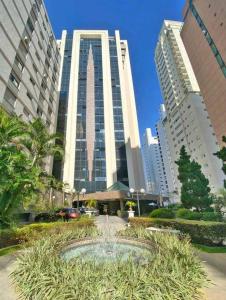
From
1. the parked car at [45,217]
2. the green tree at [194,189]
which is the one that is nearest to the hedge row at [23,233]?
the parked car at [45,217]

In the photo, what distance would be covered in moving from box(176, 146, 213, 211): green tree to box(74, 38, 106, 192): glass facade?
21.2 m

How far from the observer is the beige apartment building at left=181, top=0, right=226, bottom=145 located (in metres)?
32.4

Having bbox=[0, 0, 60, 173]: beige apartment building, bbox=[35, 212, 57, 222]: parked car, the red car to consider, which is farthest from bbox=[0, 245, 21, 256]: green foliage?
bbox=[0, 0, 60, 173]: beige apartment building

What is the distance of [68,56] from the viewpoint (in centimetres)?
6153

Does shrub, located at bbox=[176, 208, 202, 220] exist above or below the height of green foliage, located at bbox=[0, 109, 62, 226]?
below

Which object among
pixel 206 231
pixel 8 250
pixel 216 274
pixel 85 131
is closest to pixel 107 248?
pixel 216 274

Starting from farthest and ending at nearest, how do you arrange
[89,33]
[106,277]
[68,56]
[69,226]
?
[89,33] → [68,56] → [69,226] → [106,277]

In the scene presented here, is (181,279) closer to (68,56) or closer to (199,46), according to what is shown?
(199,46)

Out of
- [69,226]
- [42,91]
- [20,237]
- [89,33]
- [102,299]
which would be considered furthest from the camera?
[89,33]

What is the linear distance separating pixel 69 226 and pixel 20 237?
3829 mm

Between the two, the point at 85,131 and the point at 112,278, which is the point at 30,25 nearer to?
the point at 85,131

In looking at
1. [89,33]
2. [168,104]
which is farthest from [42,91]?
[168,104]

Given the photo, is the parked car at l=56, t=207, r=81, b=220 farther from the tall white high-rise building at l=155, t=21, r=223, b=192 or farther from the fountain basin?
the tall white high-rise building at l=155, t=21, r=223, b=192

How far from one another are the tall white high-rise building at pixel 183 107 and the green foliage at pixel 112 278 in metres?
62.8
